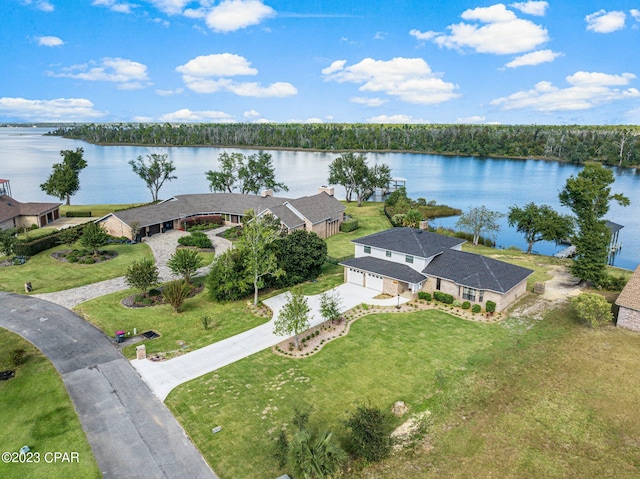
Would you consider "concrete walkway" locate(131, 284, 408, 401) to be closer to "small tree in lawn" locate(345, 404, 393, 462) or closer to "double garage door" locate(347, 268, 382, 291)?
"double garage door" locate(347, 268, 382, 291)

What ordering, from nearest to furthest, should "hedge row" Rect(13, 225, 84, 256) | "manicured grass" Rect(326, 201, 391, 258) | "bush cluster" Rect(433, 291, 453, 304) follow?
1. "bush cluster" Rect(433, 291, 453, 304)
2. "hedge row" Rect(13, 225, 84, 256)
3. "manicured grass" Rect(326, 201, 391, 258)

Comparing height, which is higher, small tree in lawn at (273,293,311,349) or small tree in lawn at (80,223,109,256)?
small tree in lawn at (80,223,109,256)

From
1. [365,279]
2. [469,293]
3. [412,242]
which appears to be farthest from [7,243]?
[469,293]

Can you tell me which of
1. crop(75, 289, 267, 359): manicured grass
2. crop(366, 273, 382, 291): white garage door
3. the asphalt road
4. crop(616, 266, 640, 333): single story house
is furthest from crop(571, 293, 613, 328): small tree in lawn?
the asphalt road

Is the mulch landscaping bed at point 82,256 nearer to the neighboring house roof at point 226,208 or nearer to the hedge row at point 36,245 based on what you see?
the hedge row at point 36,245

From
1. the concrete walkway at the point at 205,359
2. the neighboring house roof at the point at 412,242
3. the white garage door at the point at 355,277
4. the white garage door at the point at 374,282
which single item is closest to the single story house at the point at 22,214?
the concrete walkway at the point at 205,359

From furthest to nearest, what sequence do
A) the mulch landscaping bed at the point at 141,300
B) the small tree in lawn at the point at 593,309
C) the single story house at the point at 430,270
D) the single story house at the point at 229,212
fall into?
the single story house at the point at 229,212, the single story house at the point at 430,270, the mulch landscaping bed at the point at 141,300, the small tree in lawn at the point at 593,309
